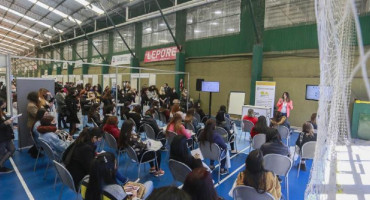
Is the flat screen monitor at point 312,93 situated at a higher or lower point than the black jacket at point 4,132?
higher

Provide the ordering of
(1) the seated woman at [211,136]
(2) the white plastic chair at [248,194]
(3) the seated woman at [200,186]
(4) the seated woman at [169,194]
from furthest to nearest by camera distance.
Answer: (1) the seated woman at [211,136], (2) the white plastic chair at [248,194], (3) the seated woman at [200,186], (4) the seated woman at [169,194]

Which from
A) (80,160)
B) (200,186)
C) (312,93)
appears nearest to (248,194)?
(200,186)

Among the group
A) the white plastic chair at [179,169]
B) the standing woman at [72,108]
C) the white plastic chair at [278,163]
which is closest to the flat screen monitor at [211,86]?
the standing woman at [72,108]

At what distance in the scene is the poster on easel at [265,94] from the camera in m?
7.95

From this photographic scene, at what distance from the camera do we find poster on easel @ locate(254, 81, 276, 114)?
26.1 ft

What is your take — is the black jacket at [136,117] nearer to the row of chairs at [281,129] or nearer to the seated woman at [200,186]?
the row of chairs at [281,129]

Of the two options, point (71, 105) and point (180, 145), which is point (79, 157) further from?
point (71, 105)

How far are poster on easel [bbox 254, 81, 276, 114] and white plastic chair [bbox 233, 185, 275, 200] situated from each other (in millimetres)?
6337

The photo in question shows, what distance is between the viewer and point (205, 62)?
425 inches

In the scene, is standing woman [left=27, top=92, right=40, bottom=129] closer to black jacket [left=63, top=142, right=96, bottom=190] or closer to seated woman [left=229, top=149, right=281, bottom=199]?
black jacket [left=63, top=142, right=96, bottom=190]

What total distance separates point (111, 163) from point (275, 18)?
8419mm

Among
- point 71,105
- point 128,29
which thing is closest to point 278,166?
point 71,105

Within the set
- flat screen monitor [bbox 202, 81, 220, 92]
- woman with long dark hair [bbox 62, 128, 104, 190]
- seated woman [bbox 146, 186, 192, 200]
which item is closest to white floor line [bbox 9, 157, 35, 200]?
woman with long dark hair [bbox 62, 128, 104, 190]

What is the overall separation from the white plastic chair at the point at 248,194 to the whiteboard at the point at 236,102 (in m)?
6.85
